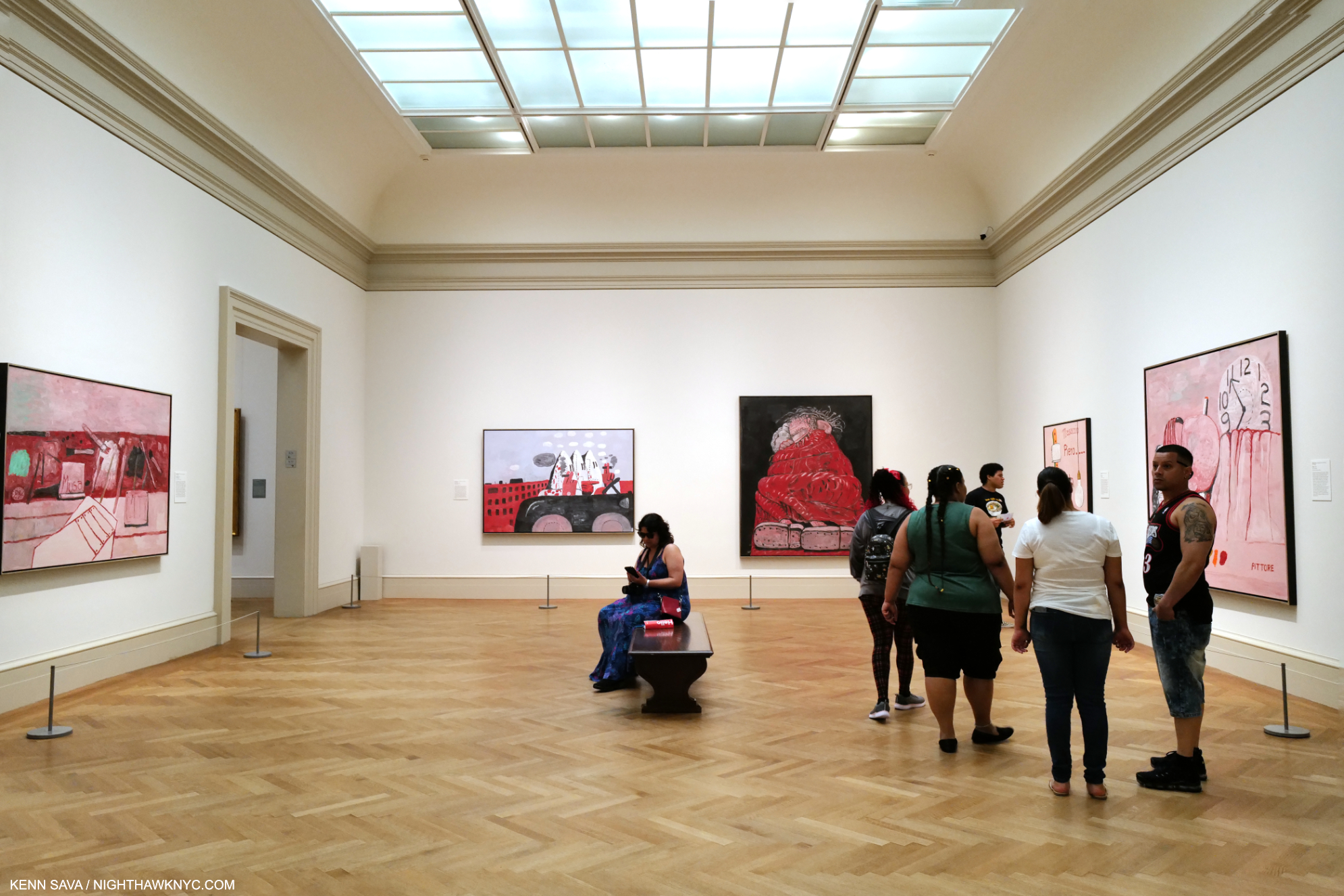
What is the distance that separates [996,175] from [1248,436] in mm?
7004

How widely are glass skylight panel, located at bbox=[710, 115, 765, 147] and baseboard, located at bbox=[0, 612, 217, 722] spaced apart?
9.19m

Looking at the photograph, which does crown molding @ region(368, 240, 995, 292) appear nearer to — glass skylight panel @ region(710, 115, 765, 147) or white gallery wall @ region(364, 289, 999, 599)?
white gallery wall @ region(364, 289, 999, 599)

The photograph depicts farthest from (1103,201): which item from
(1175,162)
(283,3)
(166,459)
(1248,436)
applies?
(166,459)

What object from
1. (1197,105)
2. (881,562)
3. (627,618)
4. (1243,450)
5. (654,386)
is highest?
(1197,105)

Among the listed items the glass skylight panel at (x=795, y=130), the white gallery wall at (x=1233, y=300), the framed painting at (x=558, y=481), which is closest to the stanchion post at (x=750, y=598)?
the framed painting at (x=558, y=481)

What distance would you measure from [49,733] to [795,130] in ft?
36.9

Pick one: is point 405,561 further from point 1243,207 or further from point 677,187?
point 1243,207

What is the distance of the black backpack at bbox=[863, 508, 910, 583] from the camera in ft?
20.5

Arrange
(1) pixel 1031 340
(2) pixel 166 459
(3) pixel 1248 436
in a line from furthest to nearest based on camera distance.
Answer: (1) pixel 1031 340, (2) pixel 166 459, (3) pixel 1248 436

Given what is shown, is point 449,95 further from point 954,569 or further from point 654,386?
point 954,569

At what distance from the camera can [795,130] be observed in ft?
41.5

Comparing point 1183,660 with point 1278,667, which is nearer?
point 1183,660

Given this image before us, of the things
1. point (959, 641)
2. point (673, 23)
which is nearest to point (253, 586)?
point (673, 23)

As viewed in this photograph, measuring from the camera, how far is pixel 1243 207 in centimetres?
784
